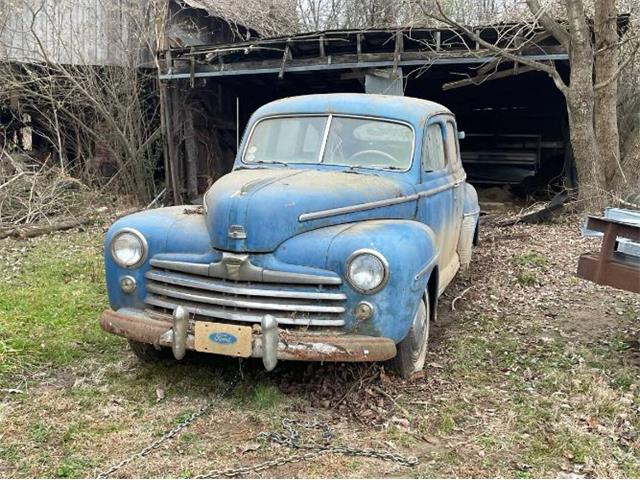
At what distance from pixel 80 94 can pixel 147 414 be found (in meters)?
9.84

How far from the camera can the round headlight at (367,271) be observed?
3.51m

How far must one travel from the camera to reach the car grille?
3.56 m

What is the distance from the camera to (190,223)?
4055 millimetres

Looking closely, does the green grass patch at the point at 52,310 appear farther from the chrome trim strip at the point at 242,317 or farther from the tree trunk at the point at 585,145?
the tree trunk at the point at 585,145

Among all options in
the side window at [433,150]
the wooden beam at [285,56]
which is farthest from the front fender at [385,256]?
the wooden beam at [285,56]

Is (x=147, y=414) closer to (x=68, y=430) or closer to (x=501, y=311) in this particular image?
(x=68, y=430)

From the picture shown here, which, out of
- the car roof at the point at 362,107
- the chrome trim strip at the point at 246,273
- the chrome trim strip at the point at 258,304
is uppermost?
the car roof at the point at 362,107

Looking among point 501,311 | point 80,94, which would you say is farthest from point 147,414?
point 80,94

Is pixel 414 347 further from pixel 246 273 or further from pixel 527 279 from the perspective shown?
pixel 527 279

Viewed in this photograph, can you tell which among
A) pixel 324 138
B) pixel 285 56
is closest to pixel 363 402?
pixel 324 138

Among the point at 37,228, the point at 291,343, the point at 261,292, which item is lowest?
the point at 37,228

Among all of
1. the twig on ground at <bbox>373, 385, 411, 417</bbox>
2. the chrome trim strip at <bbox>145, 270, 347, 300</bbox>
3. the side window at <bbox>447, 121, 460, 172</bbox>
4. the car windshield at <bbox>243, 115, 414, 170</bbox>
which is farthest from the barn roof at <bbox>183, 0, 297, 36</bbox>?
the twig on ground at <bbox>373, 385, 411, 417</bbox>

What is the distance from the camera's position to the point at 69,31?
12438mm

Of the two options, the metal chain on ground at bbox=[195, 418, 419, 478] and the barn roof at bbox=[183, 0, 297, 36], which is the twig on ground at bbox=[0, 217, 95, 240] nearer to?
the barn roof at bbox=[183, 0, 297, 36]
